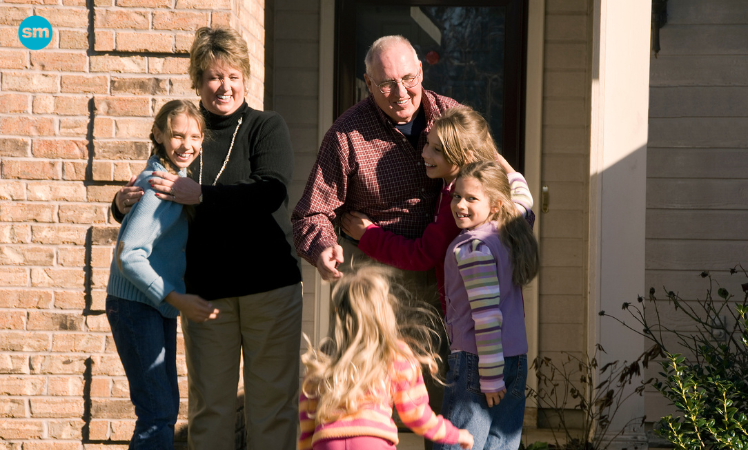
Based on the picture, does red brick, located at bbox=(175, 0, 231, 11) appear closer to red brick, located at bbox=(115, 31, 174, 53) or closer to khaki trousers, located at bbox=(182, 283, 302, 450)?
red brick, located at bbox=(115, 31, 174, 53)

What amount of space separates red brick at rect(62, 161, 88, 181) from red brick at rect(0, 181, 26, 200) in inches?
7.6

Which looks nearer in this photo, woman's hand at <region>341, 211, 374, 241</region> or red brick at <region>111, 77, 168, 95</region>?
woman's hand at <region>341, 211, 374, 241</region>

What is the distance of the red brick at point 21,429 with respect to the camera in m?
3.39

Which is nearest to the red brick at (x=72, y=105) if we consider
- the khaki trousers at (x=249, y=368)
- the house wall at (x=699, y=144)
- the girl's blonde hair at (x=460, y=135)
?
the khaki trousers at (x=249, y=368)

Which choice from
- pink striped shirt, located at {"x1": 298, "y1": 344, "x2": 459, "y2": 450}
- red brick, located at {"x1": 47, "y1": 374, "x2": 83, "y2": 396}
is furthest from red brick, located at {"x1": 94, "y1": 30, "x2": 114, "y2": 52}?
pink striped shirt, located at {"x1": 298, "y1": 344, "x2": 459, "y2": 450}

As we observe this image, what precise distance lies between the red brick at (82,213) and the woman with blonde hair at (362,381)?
63.0 inches

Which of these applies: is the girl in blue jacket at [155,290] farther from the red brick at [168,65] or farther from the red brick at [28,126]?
the red brick at [28,126]

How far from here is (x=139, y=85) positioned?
3.35 metres

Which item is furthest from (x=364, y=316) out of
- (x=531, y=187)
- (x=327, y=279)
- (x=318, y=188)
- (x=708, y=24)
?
(x=708, y=24)

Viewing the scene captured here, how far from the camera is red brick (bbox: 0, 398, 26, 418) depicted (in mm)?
3391

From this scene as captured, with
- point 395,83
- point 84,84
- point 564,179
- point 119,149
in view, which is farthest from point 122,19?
point 564,179

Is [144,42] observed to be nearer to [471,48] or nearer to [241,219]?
[241,219]

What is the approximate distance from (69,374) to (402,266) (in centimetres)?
172

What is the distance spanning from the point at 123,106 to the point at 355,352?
1.83 metres
